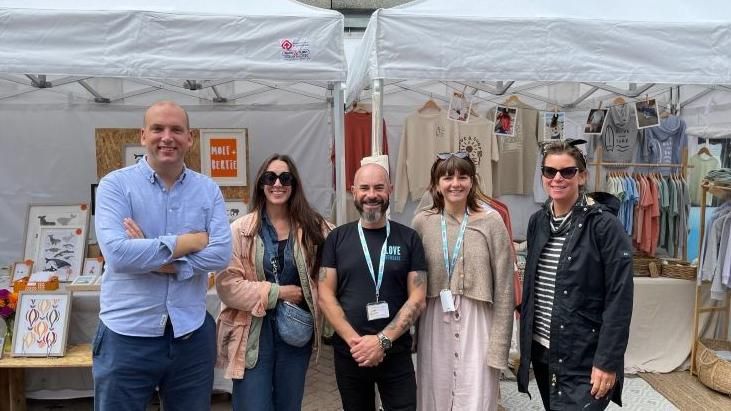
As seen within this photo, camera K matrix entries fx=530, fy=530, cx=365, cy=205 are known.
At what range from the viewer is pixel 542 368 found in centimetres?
213

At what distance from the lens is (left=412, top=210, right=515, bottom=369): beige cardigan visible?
2.17 m

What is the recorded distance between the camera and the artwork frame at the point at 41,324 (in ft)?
10.4

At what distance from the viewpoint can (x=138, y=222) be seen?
1.96 m

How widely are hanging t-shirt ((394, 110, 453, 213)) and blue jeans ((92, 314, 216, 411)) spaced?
3.60 m

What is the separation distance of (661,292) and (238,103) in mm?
4111

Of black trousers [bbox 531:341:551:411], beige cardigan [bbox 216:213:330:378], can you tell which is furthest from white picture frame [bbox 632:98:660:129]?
beige cardigan [bbox 216:213:330:378]

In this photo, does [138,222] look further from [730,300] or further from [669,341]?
[730,300]

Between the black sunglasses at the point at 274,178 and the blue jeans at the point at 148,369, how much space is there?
24.7 inches

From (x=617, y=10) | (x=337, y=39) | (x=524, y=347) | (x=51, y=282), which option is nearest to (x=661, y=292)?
(x=617, y=10)

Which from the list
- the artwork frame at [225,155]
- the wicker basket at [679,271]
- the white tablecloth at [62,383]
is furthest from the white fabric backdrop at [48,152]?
the wicker basket at [679,271]

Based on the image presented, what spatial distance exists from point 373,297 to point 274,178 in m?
0.65

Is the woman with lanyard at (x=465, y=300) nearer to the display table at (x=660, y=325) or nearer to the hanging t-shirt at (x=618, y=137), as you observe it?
the display table at (x=660, y=325)

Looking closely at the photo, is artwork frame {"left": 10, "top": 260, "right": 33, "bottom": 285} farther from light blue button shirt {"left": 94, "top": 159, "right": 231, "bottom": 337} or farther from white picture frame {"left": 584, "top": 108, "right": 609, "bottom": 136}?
white picture frame {"left": 584, "top": 108, "right": 609, "bottom": 136}

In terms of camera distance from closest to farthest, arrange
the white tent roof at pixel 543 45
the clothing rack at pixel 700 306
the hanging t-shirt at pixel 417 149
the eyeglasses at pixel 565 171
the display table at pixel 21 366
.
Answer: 1. the eyeglasses at pixel 565 171
2. the white tent roof at pixel 543 45
3. the display table at pixel 21 366
4. the clothing rack at pixel 700 306
5. the hanging t-shirt at pixel 417 149
